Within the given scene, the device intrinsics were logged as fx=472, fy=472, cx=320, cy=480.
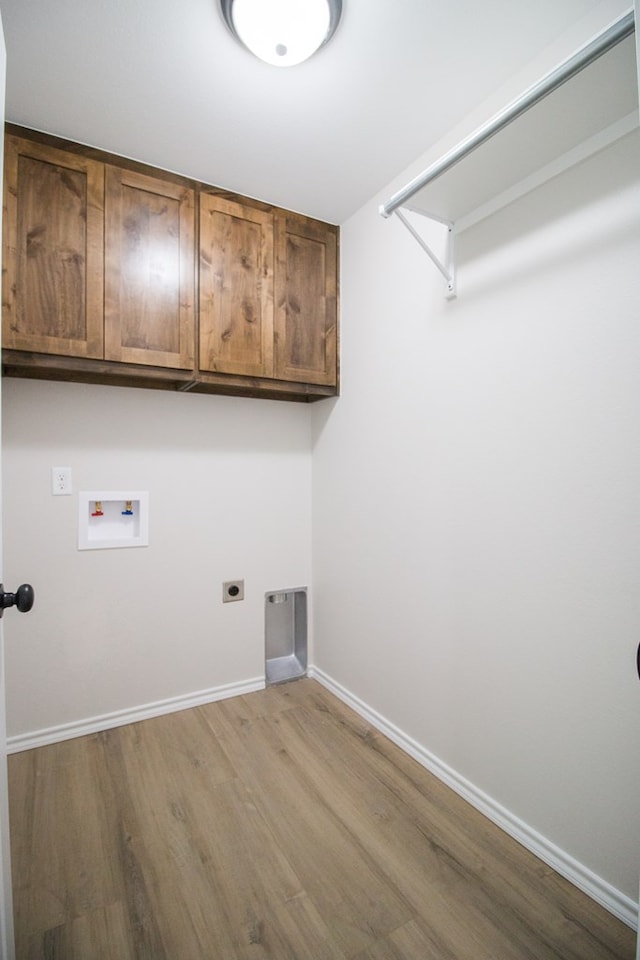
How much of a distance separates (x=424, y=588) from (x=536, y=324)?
3.35 ft

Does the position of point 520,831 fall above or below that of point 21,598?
below

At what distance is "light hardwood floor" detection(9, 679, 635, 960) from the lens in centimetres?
117

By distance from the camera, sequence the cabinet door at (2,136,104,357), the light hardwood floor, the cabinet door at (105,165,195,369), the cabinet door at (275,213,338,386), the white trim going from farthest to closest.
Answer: the cabinet door at (275,213,338,386) → the white trim → the cabinet door at (105,165,195,369) → the cabinet door at (2,136,104,357) → the light hardwood floor

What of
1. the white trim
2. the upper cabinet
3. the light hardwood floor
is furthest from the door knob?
the white trim

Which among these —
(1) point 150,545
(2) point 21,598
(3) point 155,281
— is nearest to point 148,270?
(3) point 155,281

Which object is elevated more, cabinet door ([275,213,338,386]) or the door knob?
cabinet door ([275,213,338,386])

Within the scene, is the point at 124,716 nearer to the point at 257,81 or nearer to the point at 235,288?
the point at 235,288

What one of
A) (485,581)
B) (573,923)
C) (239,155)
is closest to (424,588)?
(485,581)

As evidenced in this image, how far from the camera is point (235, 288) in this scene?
207 cm

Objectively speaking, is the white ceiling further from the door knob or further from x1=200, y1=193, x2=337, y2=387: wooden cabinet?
the door knob

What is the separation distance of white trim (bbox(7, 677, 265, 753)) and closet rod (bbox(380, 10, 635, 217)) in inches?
89.7

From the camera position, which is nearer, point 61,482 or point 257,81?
point 257,81

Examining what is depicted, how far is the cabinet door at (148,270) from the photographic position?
1824 millimetres

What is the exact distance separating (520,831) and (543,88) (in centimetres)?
197
